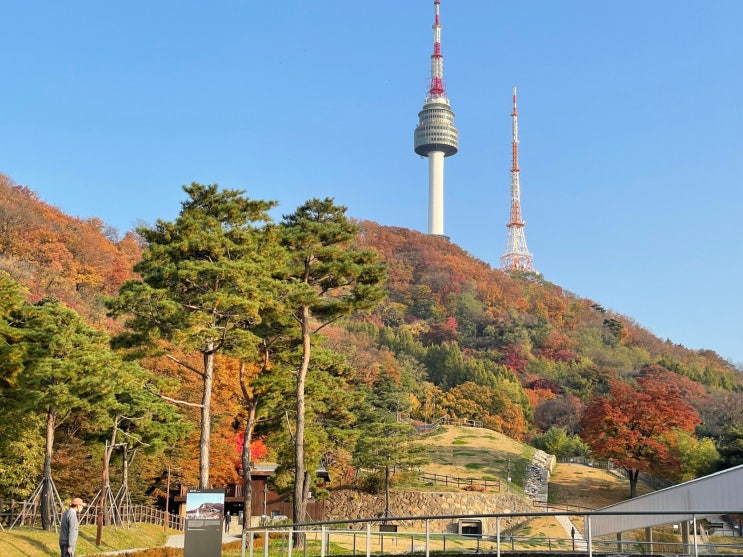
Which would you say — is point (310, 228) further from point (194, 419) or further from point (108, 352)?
point (194, 419)

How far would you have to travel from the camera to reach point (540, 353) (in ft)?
341

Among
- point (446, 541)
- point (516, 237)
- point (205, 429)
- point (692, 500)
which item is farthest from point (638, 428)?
point (516, 237)

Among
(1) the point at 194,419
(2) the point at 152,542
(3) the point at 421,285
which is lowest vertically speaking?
(2) the point at 152,542

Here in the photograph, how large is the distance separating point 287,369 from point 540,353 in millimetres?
78907

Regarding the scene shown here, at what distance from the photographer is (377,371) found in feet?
234

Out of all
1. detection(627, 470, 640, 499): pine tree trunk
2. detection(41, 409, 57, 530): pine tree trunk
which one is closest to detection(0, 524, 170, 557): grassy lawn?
detection(41, 409, 57, 530): pine tree trunk

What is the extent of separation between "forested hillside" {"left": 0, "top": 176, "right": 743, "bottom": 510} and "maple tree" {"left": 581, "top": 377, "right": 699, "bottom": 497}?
123 millimetres

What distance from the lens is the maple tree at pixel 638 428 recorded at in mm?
50000

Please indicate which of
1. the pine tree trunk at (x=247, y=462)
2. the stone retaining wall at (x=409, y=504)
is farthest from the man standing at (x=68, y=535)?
the stone retaining wall at (x=409, y=504)

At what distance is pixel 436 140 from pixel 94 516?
494ft

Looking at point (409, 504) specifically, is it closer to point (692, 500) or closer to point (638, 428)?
point (638, 428)

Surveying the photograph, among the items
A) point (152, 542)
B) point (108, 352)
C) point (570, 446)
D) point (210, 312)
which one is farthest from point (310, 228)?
point (570, 446)

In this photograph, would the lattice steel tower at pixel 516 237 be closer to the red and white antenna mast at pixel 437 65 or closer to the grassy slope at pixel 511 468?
the red and white antenna mast at pixel 437 65

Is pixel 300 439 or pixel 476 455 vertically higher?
pixel 300 439
